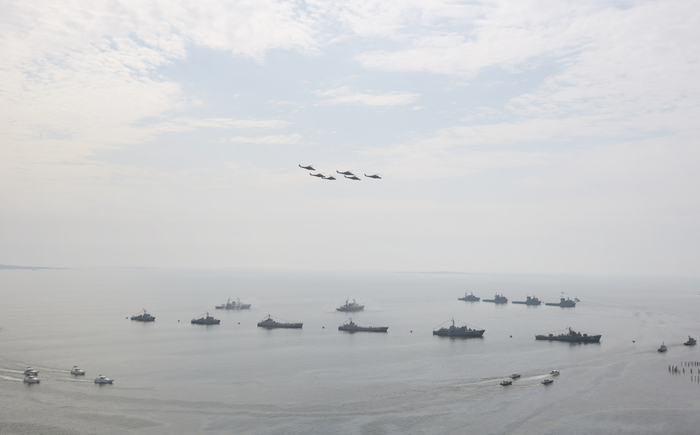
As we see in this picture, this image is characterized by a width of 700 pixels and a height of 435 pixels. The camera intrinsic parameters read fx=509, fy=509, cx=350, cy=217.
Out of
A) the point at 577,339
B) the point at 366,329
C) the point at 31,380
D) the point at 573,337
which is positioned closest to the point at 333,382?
the point at 31,380

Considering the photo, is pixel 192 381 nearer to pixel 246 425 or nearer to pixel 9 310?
pixel 246 425

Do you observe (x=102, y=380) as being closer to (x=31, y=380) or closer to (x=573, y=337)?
(x=31, y=380)

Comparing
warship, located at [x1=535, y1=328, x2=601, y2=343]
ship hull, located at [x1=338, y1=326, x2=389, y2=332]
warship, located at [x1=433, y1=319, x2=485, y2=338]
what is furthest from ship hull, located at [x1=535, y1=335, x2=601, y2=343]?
ship hull, located at [x1=338, y1=326, x2=389, y2=332]

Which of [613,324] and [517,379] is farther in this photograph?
[613,324]

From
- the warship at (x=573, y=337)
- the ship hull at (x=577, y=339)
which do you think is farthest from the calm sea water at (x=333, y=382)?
the warship at (x=573, y=337)

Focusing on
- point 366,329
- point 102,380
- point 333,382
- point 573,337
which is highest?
point 573,337

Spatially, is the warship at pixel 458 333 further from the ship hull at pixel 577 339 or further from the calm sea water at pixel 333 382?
the ship hull at pixel 577 339

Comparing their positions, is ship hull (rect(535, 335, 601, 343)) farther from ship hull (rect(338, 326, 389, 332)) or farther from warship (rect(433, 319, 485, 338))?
ship hull (rect(338, 326, 389, 332))

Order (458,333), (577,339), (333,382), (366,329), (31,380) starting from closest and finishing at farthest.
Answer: (31,380) < (333,382) < (577,339) < (458,333) < (366,329)

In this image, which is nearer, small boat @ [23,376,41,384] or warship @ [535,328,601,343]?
small boat @ [23,376,41,384]

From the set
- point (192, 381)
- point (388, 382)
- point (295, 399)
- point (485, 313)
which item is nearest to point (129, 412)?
point (192, 381)

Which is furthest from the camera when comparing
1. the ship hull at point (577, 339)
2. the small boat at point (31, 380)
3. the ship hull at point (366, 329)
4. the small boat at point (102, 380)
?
the ship hull at point (366, 329)
